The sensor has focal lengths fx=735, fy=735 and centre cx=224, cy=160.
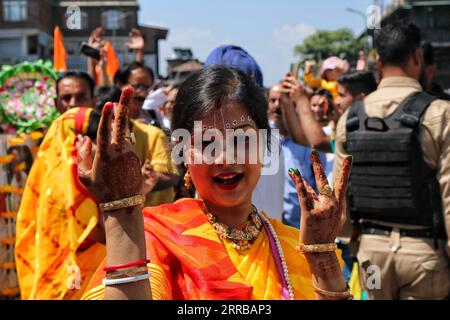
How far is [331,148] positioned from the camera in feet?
14.2

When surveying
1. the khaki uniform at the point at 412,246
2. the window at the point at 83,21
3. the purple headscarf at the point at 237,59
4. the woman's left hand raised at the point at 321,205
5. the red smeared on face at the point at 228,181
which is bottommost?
the khaki uniform at the point at 412,246

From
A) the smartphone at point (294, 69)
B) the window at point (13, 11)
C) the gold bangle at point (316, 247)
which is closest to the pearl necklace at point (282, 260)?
the gold bangle at point (316, 247)

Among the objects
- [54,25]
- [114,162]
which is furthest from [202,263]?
[54,25]

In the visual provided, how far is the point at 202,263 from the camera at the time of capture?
183cm

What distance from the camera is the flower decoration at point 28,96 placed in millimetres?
5285

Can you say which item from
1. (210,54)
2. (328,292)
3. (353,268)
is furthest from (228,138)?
(353,268)

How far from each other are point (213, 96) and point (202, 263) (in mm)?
452

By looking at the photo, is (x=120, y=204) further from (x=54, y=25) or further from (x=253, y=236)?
(x=54, y=25)

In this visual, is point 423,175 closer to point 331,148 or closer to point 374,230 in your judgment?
point 374,230

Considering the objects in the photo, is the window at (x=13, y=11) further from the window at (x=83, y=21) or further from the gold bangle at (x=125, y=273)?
the gold bangle at (x=125, y=273)

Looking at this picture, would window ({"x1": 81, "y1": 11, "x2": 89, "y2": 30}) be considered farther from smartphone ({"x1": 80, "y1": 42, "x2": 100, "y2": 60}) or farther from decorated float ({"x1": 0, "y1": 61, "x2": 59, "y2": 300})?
decorated float ({"x1": 0, "y1": 61, "x2": 59, "y2": 300})

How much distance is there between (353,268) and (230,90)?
114 inches

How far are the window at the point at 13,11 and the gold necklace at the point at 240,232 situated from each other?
88.3 ft

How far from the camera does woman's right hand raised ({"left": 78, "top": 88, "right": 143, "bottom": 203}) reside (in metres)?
1.30
